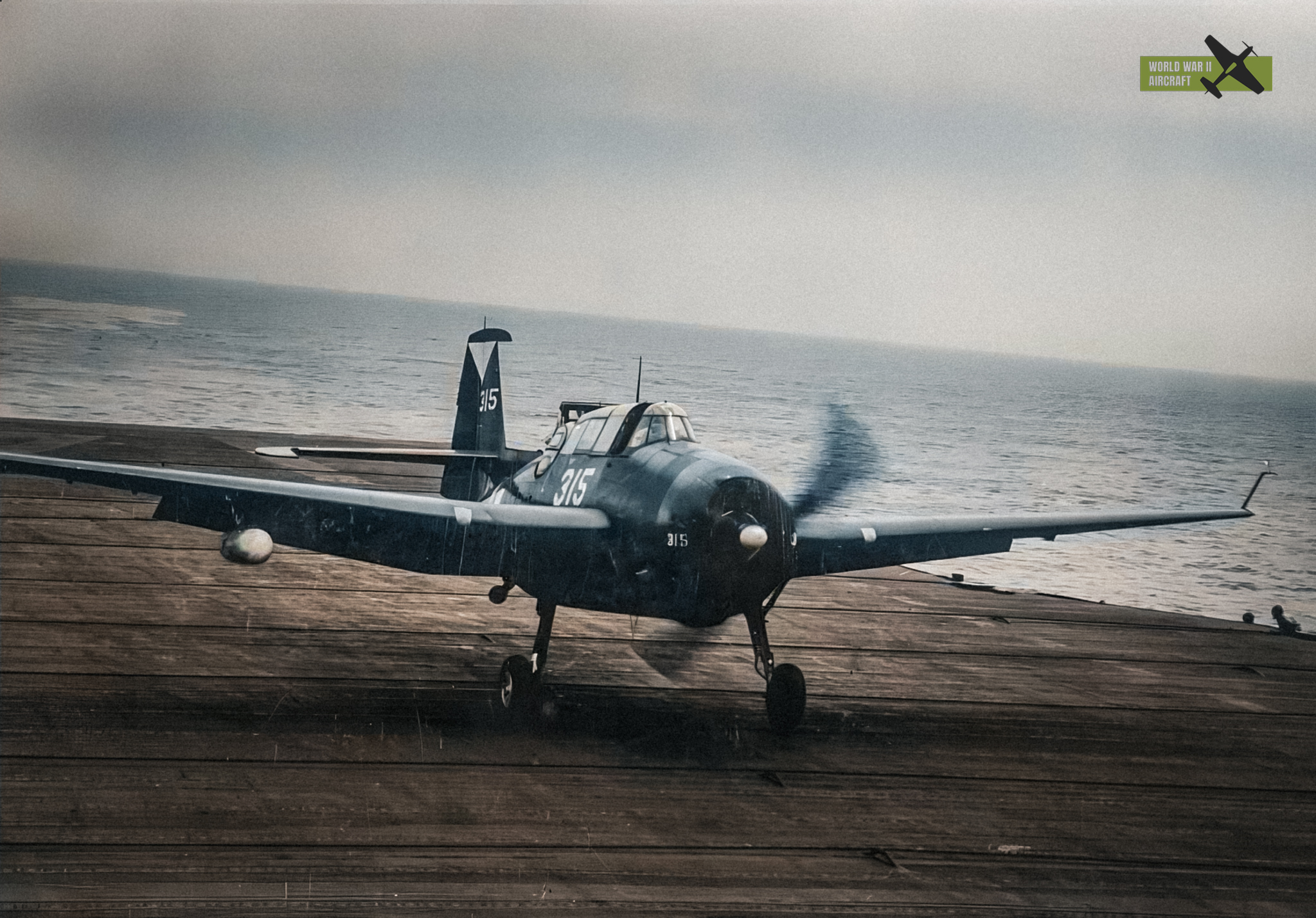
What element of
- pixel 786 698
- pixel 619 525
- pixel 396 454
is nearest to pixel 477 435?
pixel 396 454

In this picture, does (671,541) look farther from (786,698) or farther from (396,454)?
(396,454)

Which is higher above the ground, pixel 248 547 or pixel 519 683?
pixel 248 547

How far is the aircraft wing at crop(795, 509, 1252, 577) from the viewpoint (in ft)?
23.7

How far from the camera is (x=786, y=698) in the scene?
6.99 meters

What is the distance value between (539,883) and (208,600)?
4353 millimetres

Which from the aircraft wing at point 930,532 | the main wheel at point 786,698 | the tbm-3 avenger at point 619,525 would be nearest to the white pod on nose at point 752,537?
the tbm-3 avenger at point 619,525

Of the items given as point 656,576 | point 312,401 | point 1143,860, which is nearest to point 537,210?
point 312,401

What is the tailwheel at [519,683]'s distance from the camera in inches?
283

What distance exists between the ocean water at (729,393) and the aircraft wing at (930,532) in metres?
0.35

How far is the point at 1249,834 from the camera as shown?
241 inches

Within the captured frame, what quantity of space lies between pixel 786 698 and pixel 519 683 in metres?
1.78

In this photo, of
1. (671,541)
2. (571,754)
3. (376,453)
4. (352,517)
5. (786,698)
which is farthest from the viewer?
(376,453)

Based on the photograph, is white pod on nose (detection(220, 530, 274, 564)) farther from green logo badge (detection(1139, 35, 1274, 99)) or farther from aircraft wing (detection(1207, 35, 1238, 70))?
aircraft wing (detection(1207, 35, 1238, 70))

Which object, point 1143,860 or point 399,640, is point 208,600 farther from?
point 1143,860
